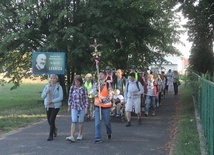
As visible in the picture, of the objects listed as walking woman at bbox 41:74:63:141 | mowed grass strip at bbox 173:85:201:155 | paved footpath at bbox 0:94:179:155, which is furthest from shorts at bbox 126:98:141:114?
walking woman at bbox 41:74:63:141

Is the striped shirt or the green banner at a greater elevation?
the green banner

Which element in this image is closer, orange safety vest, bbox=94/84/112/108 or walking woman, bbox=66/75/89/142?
walking woman, bbox=66/75/89/142

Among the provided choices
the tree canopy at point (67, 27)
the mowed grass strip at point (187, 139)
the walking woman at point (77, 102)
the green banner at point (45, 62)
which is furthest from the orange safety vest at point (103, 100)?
the tree canopy at point (67, 27)

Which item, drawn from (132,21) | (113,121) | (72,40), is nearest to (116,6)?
(132,21)

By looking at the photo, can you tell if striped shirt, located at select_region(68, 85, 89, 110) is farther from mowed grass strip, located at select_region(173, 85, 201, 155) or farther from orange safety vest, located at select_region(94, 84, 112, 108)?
mowed grass strip, located at select_region(173, 85, 201, 155)

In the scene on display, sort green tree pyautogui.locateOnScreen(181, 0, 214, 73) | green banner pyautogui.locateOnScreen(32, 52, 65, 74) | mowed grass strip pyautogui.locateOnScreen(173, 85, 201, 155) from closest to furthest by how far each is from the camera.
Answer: mowed grass strip pyautogui.locateOnScreen(173, 85, 201, 155) < green banner pyautogui.locateOnScreen(32, 52, 65, 74) < green tree pyautogui.locateOnScreen(181, 0, 214, 73)

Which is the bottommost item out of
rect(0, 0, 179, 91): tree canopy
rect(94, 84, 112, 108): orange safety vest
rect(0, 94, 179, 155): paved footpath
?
rect(0, 94, 179, 155): paved footpath

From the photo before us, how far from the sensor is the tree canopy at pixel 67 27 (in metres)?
17.5

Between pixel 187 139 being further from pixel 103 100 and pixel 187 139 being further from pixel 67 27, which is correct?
pixel 67 27

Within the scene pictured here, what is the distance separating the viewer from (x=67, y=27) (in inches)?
711

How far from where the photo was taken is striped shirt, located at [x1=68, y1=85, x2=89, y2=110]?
350 inches

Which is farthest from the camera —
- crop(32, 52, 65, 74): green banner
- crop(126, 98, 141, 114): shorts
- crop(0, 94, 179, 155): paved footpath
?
crop(32, 52, 65, 74): green banner

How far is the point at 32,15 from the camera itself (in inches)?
685

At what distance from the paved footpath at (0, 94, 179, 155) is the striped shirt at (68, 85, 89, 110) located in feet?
2.96
